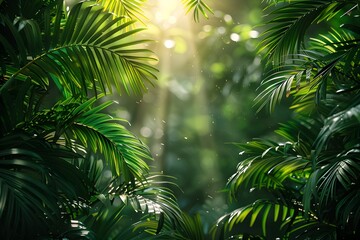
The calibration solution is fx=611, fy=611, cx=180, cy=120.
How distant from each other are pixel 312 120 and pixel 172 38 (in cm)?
421

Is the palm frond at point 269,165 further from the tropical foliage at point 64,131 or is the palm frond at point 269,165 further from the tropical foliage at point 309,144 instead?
the tropical foliage at point 64,131

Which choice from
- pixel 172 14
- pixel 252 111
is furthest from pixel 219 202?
pixel 172 14

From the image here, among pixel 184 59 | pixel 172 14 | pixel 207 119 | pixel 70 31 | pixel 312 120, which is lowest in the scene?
pixel 312 120

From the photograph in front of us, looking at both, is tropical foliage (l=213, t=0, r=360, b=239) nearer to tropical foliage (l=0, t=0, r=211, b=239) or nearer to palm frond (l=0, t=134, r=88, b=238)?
tropical foliage (l=0, t=0, r=211, b=239)

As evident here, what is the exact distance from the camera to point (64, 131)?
249 cm

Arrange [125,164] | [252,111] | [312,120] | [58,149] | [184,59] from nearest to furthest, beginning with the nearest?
[58,149]
[125,164]
[312,120]
[252,111]
[184,59]

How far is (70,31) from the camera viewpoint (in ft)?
8.16

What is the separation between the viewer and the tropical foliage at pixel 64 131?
2225 mm

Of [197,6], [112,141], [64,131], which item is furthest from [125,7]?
[64,131]

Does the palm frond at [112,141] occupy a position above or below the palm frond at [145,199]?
above

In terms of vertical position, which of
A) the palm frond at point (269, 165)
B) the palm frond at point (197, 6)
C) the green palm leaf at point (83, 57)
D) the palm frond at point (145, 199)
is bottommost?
the palm frond at point (145, 199)

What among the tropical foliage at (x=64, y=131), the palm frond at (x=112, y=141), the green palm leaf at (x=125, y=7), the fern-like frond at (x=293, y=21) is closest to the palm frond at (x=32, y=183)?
the tropical foliage at (x=64, y=131)

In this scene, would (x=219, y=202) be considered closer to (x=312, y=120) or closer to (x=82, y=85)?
(x=312, y=120)

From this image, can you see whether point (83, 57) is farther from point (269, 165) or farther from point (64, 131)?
point (269, 165)
